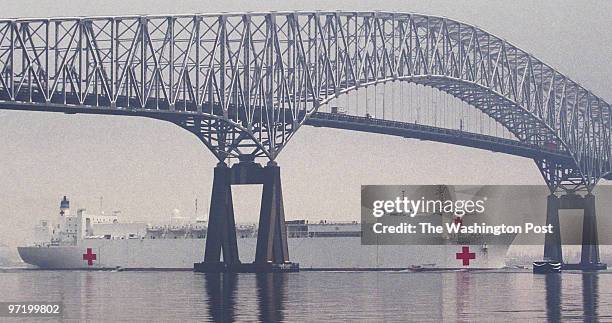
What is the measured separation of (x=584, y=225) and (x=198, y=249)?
1590 inches

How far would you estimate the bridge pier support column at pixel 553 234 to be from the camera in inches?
5984

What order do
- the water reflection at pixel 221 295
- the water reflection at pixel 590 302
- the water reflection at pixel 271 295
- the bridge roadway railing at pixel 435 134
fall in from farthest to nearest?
the bridge roadway railing at pixel 435 134 < the water reflection at pixel 271 295 < the water reflection at pixel 221 295 < the water reflection at pixel 590 302

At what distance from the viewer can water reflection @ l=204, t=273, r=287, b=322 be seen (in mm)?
58094

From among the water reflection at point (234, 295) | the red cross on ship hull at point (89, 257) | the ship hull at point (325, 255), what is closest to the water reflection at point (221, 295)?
the water reflection at point (234, 295)

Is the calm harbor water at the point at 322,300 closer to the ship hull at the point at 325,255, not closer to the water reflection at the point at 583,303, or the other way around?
the water reflection at the point at 583,303

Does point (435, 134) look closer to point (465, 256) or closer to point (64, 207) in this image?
point (465, 256)

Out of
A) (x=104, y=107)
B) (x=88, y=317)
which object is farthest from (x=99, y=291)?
(x=88, y=317)

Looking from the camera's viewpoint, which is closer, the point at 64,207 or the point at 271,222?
the point at 271,222

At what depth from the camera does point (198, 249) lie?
152 metres

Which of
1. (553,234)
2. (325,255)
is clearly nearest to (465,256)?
(325,255)

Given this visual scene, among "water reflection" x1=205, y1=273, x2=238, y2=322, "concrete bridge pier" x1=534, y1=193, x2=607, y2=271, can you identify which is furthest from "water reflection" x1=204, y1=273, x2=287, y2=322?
"concrete bridge pier" x1=534, y1=193, x2=607, y2=271

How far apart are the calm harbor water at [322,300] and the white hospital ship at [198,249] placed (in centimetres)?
4928

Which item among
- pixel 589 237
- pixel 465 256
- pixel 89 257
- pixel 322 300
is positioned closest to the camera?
pixel 322 300

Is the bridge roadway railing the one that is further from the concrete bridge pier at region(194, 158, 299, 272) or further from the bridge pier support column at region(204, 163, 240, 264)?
the bridge pier support column at region(204, 163, 240, 264)
